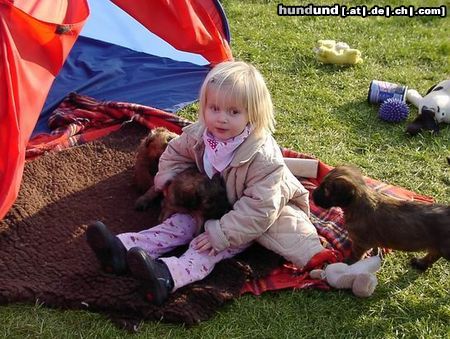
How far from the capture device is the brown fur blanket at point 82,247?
2.89 m

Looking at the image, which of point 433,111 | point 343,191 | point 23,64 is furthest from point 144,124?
point 433,111

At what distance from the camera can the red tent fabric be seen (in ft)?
10.3

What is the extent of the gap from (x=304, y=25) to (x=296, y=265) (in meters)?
4.16

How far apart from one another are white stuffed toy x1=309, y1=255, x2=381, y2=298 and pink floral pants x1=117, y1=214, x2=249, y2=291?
1.50 ft

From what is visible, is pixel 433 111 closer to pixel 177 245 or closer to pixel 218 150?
pixel 218 150

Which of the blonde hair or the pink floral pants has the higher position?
the blonde hair

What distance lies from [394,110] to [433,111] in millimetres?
287

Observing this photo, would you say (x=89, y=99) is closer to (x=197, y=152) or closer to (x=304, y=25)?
(x=197, y=152)

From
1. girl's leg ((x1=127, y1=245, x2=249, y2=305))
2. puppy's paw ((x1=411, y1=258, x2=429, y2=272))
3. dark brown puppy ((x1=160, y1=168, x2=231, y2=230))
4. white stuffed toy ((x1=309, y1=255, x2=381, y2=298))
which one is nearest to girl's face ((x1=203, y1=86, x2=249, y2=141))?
dark brown puppy ((x1=160, y1=168, x2=231, y2=230))

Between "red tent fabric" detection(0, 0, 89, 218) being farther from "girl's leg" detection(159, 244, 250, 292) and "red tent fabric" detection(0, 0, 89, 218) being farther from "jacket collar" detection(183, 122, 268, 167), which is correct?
"jacket collar" detection(183, 122, 268, 167)

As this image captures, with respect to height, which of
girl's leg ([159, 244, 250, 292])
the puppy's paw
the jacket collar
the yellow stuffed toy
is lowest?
the puppy's paw

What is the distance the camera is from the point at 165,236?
10.7ft

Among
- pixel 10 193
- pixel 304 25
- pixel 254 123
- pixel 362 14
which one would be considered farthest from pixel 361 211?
pixel 362 14

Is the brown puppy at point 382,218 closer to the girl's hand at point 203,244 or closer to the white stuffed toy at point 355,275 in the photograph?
the white stuffed toy at point 355,275
